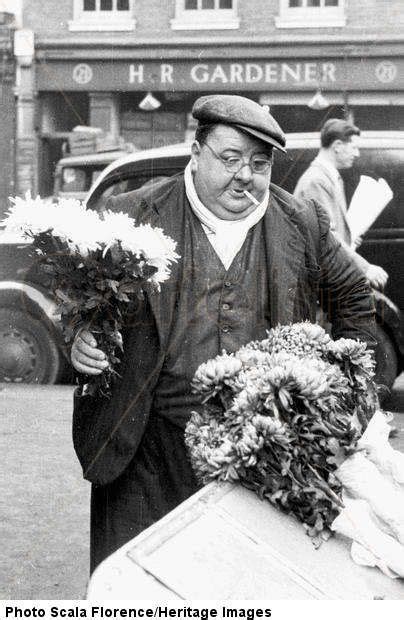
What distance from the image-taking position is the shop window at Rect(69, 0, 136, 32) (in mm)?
20031

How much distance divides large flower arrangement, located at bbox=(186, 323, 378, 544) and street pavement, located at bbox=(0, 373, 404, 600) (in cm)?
222

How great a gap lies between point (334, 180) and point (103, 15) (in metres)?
13.4

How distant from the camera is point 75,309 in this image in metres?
2.67

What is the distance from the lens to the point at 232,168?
2932 millimetres

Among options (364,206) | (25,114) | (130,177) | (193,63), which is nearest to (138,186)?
(130,177)

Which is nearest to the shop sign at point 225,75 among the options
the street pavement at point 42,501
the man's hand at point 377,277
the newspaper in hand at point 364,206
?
the newspaper in hand at point 364,206

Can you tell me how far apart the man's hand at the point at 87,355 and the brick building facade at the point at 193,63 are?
1678cm


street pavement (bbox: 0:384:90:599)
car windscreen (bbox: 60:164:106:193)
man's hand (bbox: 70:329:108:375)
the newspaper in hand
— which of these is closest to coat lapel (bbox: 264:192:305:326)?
man's hand (bbox: 70:329:108:375)

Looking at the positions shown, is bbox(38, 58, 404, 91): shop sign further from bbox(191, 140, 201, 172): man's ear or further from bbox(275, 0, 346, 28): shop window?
bbox(191, 140, 201, 172): man's ear

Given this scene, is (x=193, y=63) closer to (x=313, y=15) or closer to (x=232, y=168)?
(x=313, y=15)

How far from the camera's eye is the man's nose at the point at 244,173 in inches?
114

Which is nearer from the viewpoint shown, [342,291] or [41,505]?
[342,291]

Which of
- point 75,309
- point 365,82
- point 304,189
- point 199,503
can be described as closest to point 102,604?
point 199,503

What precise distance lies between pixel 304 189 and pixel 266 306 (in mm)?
4892
